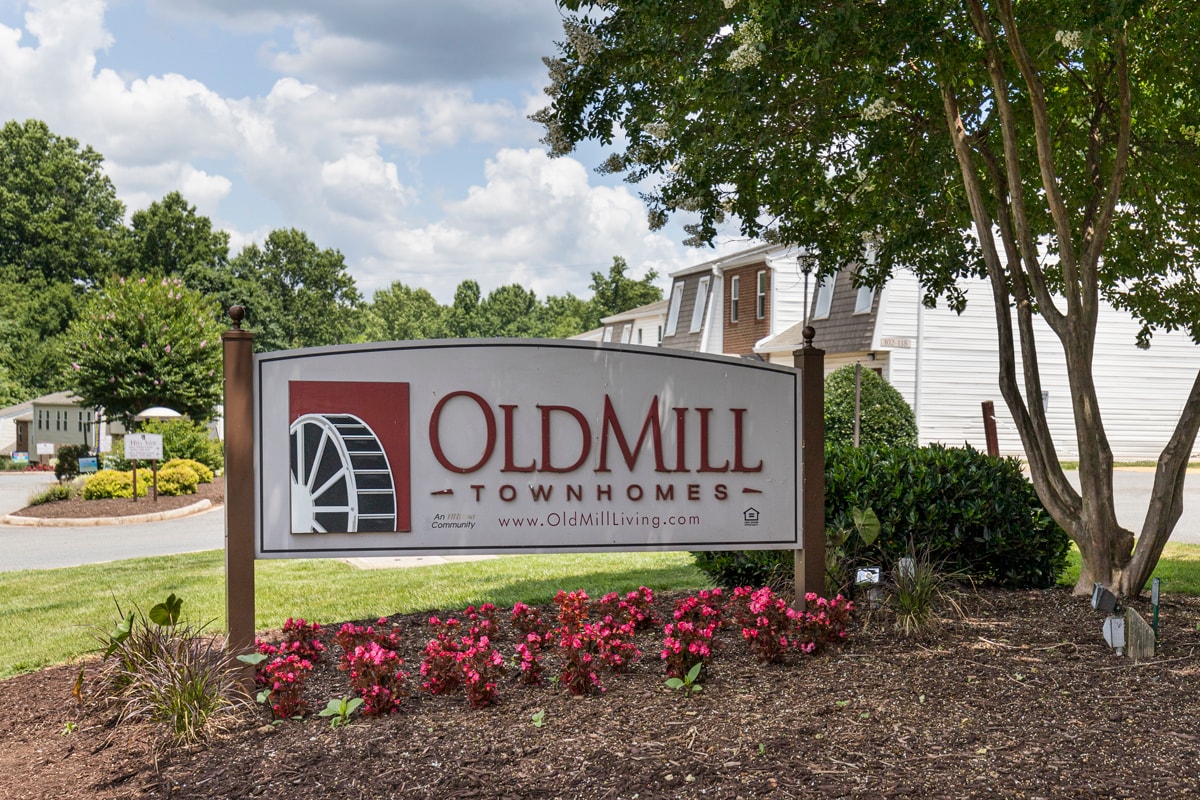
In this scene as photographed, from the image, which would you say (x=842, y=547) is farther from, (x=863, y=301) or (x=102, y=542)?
(x=863, y=301)

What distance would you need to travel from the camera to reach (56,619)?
8.20 metres

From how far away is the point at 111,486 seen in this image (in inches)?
776

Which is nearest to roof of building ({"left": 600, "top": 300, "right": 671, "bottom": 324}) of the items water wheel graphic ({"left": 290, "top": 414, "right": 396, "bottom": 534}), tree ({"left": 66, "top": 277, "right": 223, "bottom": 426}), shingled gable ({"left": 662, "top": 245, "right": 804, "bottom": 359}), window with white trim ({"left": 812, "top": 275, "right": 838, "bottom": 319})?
shingled gable ({"left": 662, "top": 245, "right": 804, "bottom": 359})

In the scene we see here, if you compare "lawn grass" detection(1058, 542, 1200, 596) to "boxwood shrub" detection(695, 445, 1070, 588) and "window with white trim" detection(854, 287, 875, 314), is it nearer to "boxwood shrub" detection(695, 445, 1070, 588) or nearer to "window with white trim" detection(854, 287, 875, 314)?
"boxwood shrub" detection(695, 445, 1070, 588)

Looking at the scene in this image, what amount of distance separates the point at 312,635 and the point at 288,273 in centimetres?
6707

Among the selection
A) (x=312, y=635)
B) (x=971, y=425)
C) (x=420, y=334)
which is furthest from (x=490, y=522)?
(x=420, y=334)

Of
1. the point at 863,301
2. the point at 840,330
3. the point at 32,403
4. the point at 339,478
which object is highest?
the point at 863,301

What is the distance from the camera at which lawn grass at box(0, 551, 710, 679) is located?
24.8 ft

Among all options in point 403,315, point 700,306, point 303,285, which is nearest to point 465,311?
point 403,315

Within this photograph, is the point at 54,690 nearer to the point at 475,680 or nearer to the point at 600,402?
the point at 475,680

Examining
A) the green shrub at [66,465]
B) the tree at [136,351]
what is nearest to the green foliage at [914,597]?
the green shrub at [66,465]

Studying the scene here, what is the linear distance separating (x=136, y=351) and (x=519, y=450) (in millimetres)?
24221

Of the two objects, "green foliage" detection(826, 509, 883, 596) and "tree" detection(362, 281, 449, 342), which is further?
"tree" detection(362, 281, 449, 342)

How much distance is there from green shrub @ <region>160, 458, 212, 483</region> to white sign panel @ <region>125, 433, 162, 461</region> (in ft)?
8.82
